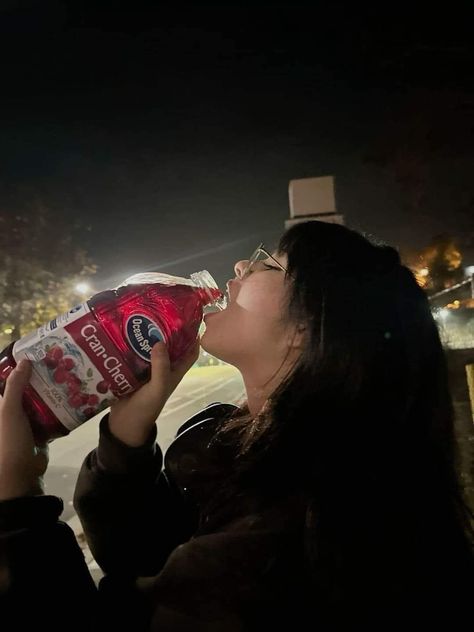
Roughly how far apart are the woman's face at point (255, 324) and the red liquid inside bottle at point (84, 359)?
0.18 metres

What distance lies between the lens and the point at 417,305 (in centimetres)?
126

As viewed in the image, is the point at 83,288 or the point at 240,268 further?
the point at 83,288

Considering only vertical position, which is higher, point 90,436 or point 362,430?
point 362,430

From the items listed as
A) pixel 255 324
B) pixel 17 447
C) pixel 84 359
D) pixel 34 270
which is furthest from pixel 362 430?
pixel 34 270

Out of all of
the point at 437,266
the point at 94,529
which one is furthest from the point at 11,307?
the point at 94,529

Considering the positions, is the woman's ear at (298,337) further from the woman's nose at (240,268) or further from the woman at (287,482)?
the woman's nose at (240,268)

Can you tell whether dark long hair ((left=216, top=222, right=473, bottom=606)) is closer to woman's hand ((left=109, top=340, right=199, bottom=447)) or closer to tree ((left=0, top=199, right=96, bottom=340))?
woman's hand ((left=109, top=340, right=199, bottom=447))

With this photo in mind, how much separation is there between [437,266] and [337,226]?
14.0 metres

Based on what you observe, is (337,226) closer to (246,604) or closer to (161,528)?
(246,604)

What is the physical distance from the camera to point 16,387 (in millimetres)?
1261

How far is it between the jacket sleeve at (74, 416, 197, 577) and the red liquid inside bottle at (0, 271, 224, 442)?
16cm

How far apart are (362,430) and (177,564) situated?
1.65 feet

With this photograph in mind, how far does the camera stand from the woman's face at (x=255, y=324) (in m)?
1.35

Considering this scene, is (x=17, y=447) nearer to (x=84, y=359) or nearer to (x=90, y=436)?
(x=84, y=359)
